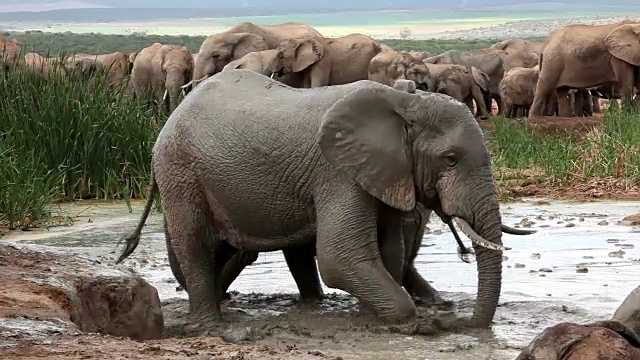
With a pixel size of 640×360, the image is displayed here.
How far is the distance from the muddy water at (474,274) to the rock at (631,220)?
0.13m

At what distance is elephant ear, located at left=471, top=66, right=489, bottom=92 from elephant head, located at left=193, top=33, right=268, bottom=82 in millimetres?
4482

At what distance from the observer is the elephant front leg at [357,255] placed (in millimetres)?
6855

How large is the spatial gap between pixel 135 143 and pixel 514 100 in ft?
49.6

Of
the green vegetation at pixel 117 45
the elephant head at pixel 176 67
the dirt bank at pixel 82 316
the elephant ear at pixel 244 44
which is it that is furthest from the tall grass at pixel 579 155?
the green vegetation at pixel 117 45

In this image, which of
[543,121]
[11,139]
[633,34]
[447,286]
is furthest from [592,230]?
[633,34]

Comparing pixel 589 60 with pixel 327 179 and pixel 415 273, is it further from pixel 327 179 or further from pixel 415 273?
pixel 327 179

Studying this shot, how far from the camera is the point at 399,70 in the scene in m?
22.4

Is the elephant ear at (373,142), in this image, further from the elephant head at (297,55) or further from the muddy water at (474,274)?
the elephant head at (297,55)

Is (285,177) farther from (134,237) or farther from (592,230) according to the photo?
(592,230)

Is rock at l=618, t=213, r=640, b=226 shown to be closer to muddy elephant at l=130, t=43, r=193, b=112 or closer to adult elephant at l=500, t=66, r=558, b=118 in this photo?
muddy elephant at l=130, t=43, r=193, b=112

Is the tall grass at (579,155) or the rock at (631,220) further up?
the rock at (631,220)

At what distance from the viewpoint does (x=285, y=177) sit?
717 cm

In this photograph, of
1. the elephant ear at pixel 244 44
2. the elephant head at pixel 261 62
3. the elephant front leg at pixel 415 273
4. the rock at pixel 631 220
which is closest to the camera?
the elephant front leg at pixel 415 273

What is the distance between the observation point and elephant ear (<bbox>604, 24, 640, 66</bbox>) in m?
23.3
